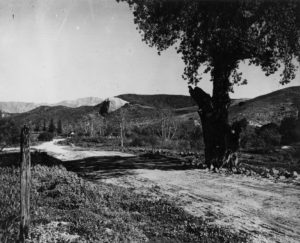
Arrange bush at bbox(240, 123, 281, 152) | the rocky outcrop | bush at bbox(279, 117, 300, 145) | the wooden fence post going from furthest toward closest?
the rocky outcrop < bush at bbox(279, 117, 300, 145) < bush at bbox(240, 123, 281, 152) < the wooden fence post

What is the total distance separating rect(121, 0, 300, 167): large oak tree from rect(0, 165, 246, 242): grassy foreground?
9.96 meters

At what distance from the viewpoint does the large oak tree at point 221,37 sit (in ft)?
52.8

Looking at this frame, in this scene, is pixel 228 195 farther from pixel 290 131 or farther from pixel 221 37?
pixel 290 131

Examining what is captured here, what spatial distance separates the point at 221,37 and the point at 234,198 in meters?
9.41

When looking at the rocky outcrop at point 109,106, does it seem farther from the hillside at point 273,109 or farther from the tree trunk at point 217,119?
the tree trunk at point 217,119

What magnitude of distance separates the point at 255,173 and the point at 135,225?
10.2 meters

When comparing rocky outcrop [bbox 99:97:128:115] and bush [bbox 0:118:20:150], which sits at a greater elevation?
rocky outcrop [bbox 99:97:128:115]

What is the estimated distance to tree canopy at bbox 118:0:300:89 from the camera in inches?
630

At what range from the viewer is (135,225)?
740 cm

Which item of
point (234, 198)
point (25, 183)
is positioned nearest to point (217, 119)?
point (234, 198)

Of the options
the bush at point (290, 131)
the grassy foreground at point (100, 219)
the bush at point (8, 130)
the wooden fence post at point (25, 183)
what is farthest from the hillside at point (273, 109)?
the wooden fence post at point (25, 183)

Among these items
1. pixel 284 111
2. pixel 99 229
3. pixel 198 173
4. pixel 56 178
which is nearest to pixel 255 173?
pixel 198 173

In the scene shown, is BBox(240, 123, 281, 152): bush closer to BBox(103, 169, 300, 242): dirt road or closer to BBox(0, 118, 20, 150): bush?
BBox(0, 118, 20, 150): bush

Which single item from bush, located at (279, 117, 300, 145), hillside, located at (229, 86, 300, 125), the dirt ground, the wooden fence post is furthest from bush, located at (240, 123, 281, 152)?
the wooden fence post
